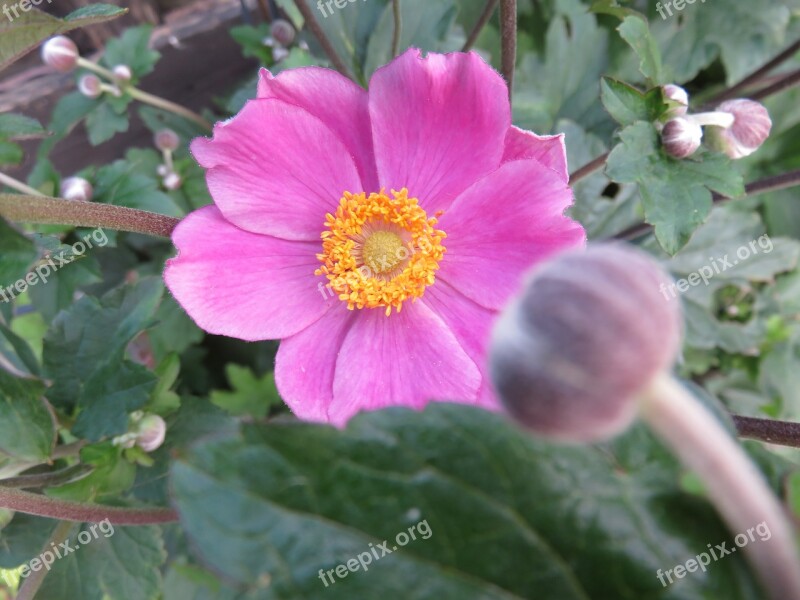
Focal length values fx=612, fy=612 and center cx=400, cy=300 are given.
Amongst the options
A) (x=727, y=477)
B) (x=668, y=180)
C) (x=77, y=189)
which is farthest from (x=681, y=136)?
(x=77, y=189)

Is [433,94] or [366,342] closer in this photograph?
[433,94]

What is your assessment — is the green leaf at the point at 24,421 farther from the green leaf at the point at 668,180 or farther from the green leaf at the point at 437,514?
the green leaf at the point at 668,180

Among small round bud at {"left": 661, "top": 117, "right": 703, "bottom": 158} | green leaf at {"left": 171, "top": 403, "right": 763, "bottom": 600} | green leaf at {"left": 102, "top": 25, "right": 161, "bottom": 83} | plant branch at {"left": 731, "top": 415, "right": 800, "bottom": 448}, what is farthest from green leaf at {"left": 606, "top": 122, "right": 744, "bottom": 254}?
green leaf at {"left": 102, "top": 25, "right": 161, "bottom": 83}

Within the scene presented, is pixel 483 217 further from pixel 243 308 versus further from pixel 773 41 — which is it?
pixel 773 41

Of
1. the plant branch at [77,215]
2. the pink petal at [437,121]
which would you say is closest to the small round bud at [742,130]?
Result: the pink petal at [437,121]

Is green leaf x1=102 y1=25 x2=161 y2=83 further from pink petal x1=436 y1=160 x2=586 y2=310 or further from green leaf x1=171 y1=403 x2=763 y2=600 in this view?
green leaf x1=171 y1=403 x2=763 y2=600

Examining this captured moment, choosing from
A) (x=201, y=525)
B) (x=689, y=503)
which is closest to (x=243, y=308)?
(x=201, y=525)
